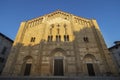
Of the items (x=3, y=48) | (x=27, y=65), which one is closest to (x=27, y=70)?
(x=27, y=65)

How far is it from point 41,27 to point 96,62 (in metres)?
10.6

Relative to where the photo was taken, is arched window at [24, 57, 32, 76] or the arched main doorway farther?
arched window at [24, 57, 32, 76]

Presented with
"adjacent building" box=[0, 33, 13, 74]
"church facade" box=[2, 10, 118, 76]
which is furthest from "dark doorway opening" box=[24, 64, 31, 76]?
"adjacent building" box=[0, 33, 13, 74]

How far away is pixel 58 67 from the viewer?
15.1m

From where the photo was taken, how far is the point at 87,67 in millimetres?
15094

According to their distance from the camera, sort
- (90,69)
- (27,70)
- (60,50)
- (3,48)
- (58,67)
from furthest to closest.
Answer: (3,48) → (60,50) → (27,70) → (58,67) → (90,69)

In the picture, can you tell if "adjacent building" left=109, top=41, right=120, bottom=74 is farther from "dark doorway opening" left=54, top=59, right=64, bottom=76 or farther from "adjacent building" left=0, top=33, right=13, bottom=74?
"adjacent building" left=0, top=33, right=13, bottom=74

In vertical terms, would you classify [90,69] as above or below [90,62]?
below

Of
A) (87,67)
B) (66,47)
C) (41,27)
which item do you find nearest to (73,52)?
(66,47)

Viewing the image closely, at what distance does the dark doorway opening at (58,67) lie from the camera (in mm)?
14562

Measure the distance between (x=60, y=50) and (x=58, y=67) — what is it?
8.76ft

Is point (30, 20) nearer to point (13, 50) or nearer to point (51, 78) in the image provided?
point (13, 50)

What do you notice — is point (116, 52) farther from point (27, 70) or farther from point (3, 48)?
point (3, 48)

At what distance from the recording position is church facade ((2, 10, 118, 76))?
14633 mm
